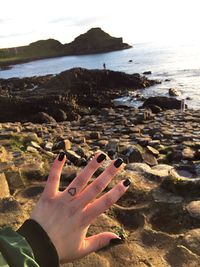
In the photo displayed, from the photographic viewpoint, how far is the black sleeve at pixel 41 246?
2.01 m

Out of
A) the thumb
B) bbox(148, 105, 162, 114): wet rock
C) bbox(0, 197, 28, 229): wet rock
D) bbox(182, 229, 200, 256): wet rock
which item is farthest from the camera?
bbox(148, 105, 162, 114): wet rock

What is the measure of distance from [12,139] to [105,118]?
1070 centimetres

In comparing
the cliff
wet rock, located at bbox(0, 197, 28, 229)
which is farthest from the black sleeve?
the cliff

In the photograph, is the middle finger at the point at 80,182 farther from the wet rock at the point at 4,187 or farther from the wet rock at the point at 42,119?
the wet rock at the point at 42,119

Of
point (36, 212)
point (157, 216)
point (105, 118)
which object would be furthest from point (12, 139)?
point (105, 118)

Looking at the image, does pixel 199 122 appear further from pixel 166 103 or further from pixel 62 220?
pixel 62 220

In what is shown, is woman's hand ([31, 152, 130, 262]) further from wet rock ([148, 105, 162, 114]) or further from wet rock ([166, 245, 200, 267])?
wet rock ([148, 105, 162, 114])

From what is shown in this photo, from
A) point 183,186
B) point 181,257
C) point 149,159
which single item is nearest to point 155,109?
point 149,159

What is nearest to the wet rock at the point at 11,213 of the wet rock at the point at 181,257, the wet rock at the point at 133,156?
the wet rock at the point at 181,257

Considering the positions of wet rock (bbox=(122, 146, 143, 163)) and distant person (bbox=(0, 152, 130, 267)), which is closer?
distant person (bbox=(0, 152, 130, 267))

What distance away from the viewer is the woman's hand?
6.95 ft

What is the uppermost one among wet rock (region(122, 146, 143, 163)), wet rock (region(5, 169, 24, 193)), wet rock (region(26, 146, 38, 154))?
wet rock (region(5, 169, 24, 193))

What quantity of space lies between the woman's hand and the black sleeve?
0.14ft

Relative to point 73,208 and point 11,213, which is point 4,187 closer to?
point 11,213
